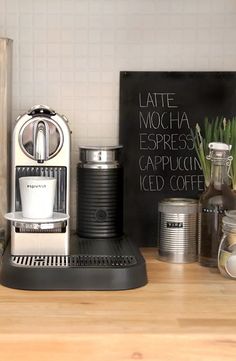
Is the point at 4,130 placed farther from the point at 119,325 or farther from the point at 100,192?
the point at 119,325

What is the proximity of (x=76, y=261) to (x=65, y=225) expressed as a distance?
3.7 inches

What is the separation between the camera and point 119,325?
3.42ft

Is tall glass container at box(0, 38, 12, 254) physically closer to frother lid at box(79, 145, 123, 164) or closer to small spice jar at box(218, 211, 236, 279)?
frother lid at box(79, 145, 123, 164)

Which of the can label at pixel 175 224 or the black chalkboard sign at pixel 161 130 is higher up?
the black chalkboard sign at pixel 161 130

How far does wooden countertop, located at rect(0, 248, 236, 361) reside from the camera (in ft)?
3.27

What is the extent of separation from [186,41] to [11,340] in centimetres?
93

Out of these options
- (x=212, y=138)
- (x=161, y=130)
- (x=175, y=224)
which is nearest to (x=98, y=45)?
(x=161, y=130)

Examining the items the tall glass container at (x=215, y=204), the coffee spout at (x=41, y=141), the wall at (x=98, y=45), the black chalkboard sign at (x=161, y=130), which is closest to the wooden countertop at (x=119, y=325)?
the tall glass container at (x=215, y=204)

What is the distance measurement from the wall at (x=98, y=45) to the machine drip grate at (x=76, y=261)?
366 millimetres

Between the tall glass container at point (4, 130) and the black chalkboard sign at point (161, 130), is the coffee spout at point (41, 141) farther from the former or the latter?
the black chalkboard sign at point (161, 130)

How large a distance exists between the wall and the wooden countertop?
21.0 inches

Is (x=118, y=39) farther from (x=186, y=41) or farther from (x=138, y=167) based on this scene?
(x=138, y=167)

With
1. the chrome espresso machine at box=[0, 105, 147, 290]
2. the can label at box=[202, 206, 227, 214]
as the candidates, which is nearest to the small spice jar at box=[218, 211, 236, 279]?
the can label at box=[202, 206, 227, 214]

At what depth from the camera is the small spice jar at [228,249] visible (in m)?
1.30
